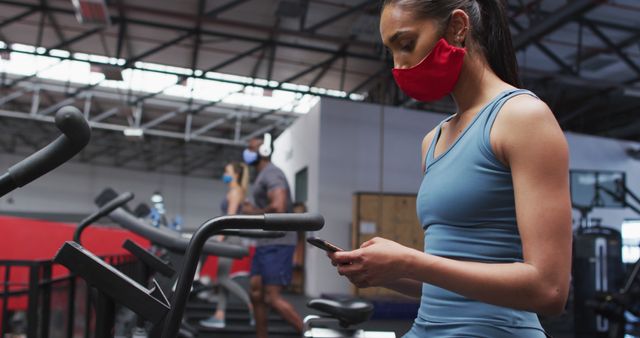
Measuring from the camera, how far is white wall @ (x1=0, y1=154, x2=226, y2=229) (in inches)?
829

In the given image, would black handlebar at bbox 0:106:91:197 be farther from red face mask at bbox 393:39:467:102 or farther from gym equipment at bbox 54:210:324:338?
red face mask at bbox 393:39:467:102

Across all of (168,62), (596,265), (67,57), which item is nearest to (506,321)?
(596,265)

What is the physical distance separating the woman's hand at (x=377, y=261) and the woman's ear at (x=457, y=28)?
1.18ft

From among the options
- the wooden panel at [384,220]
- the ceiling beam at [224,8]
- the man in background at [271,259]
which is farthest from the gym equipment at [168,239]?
the ceiling beam at [224,8]

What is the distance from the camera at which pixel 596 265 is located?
576 cm

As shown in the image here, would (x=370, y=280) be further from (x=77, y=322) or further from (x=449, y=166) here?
(x=77, y=322)

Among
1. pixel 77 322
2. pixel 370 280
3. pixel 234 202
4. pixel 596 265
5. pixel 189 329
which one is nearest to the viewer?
pixel 370 280

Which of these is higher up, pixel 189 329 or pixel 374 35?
pixel 374 35

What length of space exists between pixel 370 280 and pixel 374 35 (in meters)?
8.21

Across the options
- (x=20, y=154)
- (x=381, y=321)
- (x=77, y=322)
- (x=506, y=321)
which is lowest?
(x=381, y=321)

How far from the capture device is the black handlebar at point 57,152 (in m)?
0.71

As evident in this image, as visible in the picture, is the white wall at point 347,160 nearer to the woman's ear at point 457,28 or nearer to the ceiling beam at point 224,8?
the ceiling beam at point 224,8

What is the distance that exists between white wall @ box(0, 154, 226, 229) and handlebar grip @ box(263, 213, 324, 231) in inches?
828

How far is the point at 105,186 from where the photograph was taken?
70.8 feet
